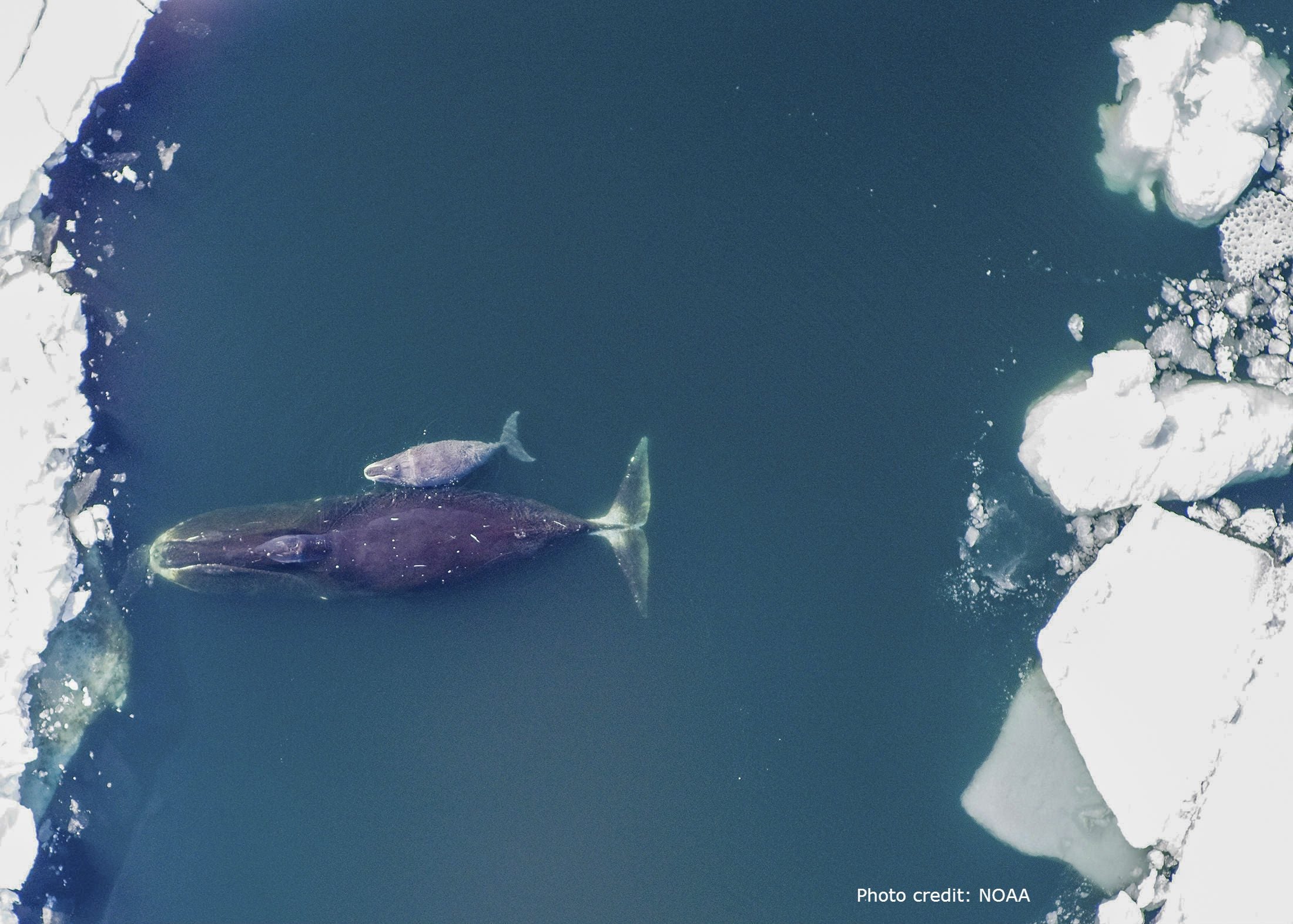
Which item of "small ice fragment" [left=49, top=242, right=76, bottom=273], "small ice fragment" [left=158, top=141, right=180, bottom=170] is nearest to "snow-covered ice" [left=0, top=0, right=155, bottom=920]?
"small ice fragment" [left=49, top=242, right=76, bottom=273]

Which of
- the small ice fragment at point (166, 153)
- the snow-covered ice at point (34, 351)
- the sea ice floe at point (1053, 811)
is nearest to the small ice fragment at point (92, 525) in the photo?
the snow-covered ice at point (34, 351)

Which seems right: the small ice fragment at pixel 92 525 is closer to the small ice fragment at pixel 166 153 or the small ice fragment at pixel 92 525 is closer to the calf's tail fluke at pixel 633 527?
the small ice fragment at pixel 166 153

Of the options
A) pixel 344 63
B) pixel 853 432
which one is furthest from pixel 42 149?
pixel 853 432

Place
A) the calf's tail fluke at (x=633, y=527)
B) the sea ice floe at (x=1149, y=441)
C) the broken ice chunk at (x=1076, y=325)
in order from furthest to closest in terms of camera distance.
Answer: the broken ice chunk at (x=1076, y=325)
the calf's tail fluke at (x=633, y=527)
the sea ice floe at (x=1149, y=441)

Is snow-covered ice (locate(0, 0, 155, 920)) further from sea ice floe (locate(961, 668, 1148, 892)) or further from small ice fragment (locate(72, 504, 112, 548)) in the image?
sea ice floe (locate(961, 668, 1148, 892))

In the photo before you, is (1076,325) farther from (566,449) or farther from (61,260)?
(61,260)

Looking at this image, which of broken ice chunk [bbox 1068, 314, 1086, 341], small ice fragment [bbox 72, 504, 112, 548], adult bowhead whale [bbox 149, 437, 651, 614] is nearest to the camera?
adult bowhead whale [bbox 149, 437, 651, 614]
